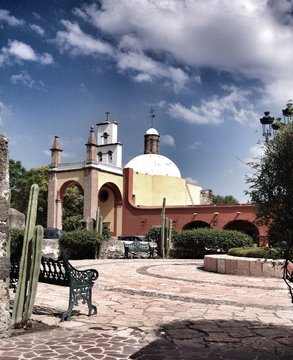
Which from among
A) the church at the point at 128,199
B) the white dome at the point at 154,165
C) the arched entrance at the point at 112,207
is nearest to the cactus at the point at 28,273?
the church at the point at 128,199

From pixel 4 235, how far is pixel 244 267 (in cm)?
831

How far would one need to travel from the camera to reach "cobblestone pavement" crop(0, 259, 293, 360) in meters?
4.75

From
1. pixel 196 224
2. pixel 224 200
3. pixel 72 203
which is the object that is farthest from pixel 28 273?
pixel 224 200

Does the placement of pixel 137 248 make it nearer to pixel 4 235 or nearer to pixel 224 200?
pixel 4 235

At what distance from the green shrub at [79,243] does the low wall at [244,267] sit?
288 inches

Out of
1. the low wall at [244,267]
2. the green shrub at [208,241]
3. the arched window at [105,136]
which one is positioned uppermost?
the arched window at [105,136]

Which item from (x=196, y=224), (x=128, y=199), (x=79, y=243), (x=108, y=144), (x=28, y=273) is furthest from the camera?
(x=108, y=144)

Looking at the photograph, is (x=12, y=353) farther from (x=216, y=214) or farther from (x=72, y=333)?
(x=216, y=214)

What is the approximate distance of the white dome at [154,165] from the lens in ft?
151

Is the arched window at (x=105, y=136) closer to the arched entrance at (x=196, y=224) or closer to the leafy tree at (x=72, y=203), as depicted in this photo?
the leafy tree at (x=72, y=203)

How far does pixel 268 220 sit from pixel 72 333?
2865mm

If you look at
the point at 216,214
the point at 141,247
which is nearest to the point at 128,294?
the point at 141,247

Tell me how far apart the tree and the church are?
2599 cm

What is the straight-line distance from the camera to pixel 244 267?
12219 mm
